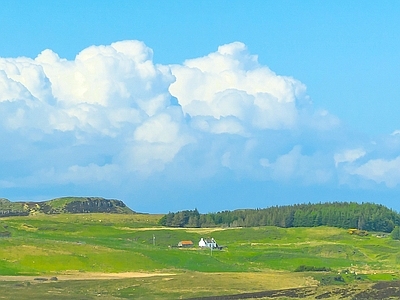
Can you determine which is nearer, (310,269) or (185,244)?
(310,269)

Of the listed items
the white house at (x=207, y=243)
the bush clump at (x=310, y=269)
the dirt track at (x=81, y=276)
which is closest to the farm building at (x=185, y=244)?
the white house at (x=207, y=243)

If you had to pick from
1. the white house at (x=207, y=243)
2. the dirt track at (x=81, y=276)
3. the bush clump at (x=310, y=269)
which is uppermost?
the white house at (x=207, y=243)

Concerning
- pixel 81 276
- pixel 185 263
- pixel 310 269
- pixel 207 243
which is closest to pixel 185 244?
pixel 207 243

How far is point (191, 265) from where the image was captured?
121 m

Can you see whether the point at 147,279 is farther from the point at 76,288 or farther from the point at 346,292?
the point at 346,292

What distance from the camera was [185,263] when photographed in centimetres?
12231

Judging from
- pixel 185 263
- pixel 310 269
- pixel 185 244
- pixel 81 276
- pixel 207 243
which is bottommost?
pixel 81 276

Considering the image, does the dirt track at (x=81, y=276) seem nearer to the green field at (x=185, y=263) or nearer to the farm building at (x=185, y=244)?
the green field at (x=185, y=263)

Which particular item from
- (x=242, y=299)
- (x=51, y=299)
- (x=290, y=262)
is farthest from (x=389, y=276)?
(x=51, y=299)

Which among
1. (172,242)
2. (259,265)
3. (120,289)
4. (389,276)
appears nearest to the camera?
(120,289)

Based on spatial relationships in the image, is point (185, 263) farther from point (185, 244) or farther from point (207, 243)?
point (185, 244)

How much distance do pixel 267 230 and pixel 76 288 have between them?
109 metres

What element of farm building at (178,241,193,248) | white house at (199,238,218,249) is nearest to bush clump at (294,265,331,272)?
white house at (199,238,218,249)

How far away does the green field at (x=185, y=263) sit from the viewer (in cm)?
8938
